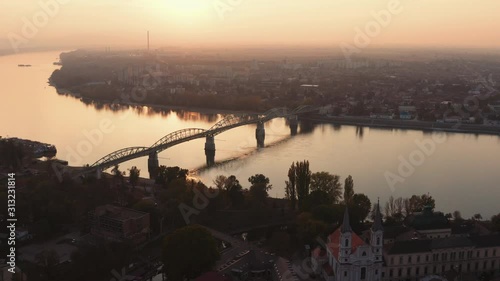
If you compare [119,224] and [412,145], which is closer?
[119,224]

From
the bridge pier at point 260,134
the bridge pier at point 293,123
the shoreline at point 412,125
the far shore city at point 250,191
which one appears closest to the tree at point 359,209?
the far shore city at point 250,191

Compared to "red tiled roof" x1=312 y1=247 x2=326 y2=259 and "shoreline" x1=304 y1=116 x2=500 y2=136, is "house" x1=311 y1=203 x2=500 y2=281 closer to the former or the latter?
"red tiled roof" x1=312 y1=247 x2=326 y2=259

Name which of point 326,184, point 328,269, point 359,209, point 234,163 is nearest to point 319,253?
point 328,269

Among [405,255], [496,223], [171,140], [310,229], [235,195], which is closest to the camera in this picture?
[405,255]

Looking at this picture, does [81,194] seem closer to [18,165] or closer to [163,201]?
[163,201]

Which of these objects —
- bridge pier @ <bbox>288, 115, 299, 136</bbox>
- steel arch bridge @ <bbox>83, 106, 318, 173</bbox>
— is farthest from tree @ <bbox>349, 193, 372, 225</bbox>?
bridge pier @ <bbox>288, 115, 299, 136</bbox>

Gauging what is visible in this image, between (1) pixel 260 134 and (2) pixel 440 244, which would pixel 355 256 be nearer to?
(2) pixel 440 244

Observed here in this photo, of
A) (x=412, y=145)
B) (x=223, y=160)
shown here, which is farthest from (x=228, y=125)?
(x=412, y=145)
